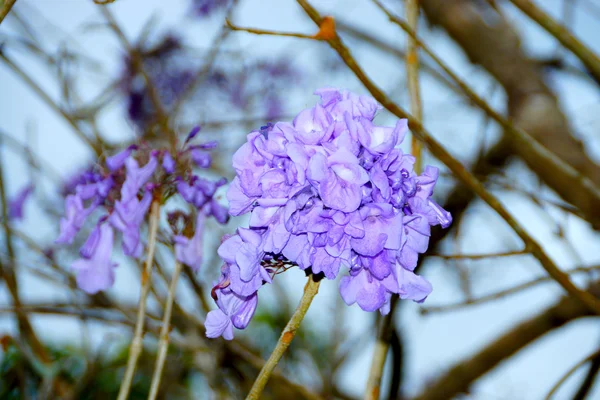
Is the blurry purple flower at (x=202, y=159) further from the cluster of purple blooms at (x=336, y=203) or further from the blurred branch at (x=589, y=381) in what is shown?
the blurred branch at (x=589, y=381)

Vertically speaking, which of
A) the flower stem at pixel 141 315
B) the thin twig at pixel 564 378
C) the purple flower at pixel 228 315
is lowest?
the thin twig at pixel 564 378

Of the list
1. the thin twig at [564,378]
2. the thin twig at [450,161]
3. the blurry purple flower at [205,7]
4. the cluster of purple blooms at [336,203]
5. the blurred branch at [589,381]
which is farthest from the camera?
the blurry purple flower at [205,7]

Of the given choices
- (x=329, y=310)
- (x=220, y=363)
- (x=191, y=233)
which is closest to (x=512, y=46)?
(x=329, y=310)

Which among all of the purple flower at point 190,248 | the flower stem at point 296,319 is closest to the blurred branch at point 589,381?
the purple flower at point 190,248

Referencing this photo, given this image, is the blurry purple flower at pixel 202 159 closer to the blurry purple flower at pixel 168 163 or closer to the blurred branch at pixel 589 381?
the blurry purple flower at pixel 168 163

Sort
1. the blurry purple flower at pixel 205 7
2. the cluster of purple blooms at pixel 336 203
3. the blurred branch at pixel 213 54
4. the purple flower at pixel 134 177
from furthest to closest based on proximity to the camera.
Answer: the blurry purple flower at pixel 205 7, the blurred branch at pixel 213 54, the purple flower at pixel 134 177, the cluster of purple blooms at pixel 336 203

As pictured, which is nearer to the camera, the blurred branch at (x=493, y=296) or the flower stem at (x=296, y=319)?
the flower stem at (x=296, y=319)

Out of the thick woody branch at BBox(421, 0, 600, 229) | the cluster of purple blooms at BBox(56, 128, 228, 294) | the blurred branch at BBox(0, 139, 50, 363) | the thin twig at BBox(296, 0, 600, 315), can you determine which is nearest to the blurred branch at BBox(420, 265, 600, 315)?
the thin twig at BBox(296, 0, 600, 315)

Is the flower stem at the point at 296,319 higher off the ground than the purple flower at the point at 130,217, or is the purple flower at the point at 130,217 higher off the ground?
the flower stem at the point at 296,319
